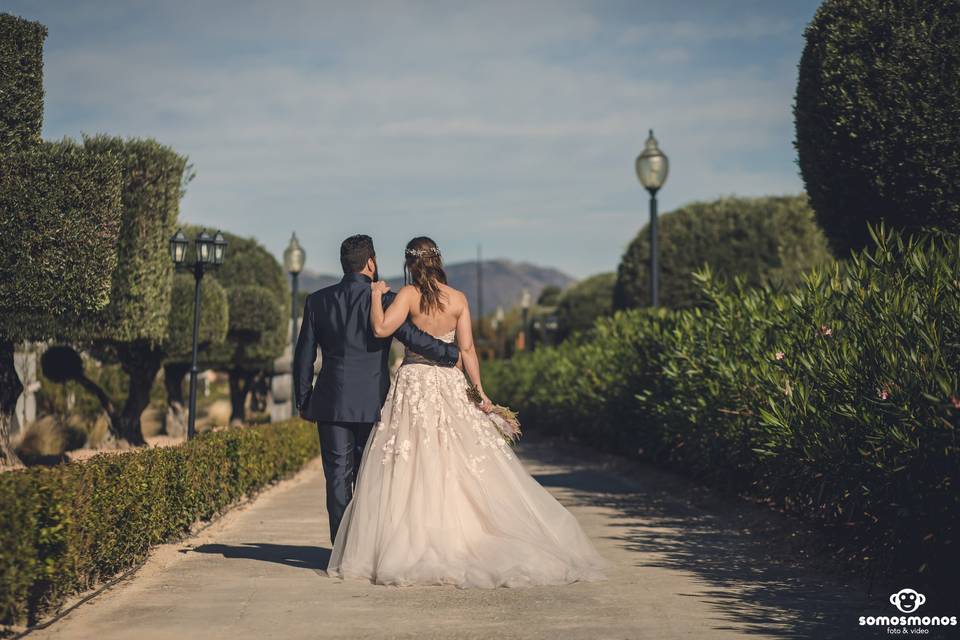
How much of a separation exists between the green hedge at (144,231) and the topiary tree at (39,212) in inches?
154

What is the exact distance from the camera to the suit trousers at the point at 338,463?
782cm

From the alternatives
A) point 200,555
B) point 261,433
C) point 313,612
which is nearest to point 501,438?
point 313,612

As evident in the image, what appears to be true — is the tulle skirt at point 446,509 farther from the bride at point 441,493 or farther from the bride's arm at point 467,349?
the bride's arm at point 467,349

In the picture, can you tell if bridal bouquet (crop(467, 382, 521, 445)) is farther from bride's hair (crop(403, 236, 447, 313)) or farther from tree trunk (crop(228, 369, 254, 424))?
tree trunk (crop(228, 369, 254, 424))

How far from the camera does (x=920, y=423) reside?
21.4 feet

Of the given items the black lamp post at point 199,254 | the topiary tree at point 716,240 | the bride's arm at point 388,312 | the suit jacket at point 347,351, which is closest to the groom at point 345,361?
the suit jacket at point 347,351

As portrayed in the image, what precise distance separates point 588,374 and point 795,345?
12.8 meters

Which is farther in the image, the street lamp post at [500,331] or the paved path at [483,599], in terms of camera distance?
the street lamp post at [500,331]

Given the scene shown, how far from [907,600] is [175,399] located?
1067 inches

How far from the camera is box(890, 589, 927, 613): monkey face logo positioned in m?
6.55

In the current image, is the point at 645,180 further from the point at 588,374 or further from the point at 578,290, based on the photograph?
the point at 578,290

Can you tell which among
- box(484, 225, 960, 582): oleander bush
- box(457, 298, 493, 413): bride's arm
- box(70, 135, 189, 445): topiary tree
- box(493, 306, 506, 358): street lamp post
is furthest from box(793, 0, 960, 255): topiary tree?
box(493, 306, 506, 358): street lamp post

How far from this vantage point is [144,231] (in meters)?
19.8

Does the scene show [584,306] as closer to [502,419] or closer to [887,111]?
[887,111]
